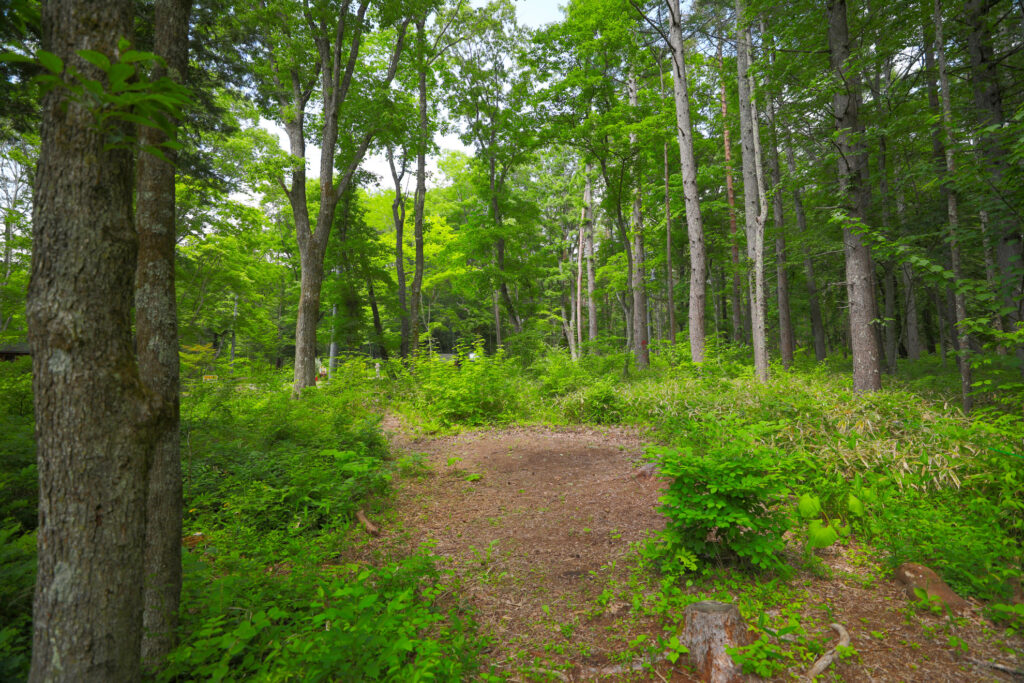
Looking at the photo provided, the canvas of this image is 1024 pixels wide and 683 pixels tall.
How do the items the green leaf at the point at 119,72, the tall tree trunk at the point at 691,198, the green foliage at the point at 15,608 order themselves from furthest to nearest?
the tall tree trunk at the point at 691,198 → the green foliage at the point at 15,608 → the green leaf at the point at 119,72

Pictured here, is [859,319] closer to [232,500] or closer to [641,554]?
[641,554]

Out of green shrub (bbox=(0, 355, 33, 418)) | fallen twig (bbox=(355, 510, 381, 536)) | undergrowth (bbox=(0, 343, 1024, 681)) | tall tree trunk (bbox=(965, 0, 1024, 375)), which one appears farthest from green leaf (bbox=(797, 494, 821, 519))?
green shrub (bbox=(0, 355, 33, 418))

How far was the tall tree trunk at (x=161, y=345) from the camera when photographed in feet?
8.20

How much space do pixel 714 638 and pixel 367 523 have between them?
3195 mm

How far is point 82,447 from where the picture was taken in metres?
1.69

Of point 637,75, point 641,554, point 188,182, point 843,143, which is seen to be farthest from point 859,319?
point 188,182

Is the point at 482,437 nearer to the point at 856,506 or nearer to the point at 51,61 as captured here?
the point at 856,506

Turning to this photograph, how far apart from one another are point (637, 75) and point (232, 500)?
52.5 ft

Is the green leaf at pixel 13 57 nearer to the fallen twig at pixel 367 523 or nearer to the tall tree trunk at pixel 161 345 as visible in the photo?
the tall tree trunk at pixel 161 345

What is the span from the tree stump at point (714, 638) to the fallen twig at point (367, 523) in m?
2.88

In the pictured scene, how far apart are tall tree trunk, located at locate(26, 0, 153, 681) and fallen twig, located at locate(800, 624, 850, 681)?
3.34 m

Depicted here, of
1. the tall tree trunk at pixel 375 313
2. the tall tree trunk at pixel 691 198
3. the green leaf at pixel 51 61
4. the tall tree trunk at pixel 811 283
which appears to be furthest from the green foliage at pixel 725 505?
the tall tree trunk at pixel 375 313

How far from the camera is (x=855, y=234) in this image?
780 cm

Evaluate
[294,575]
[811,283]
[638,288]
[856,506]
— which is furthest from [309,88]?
[811,283]
